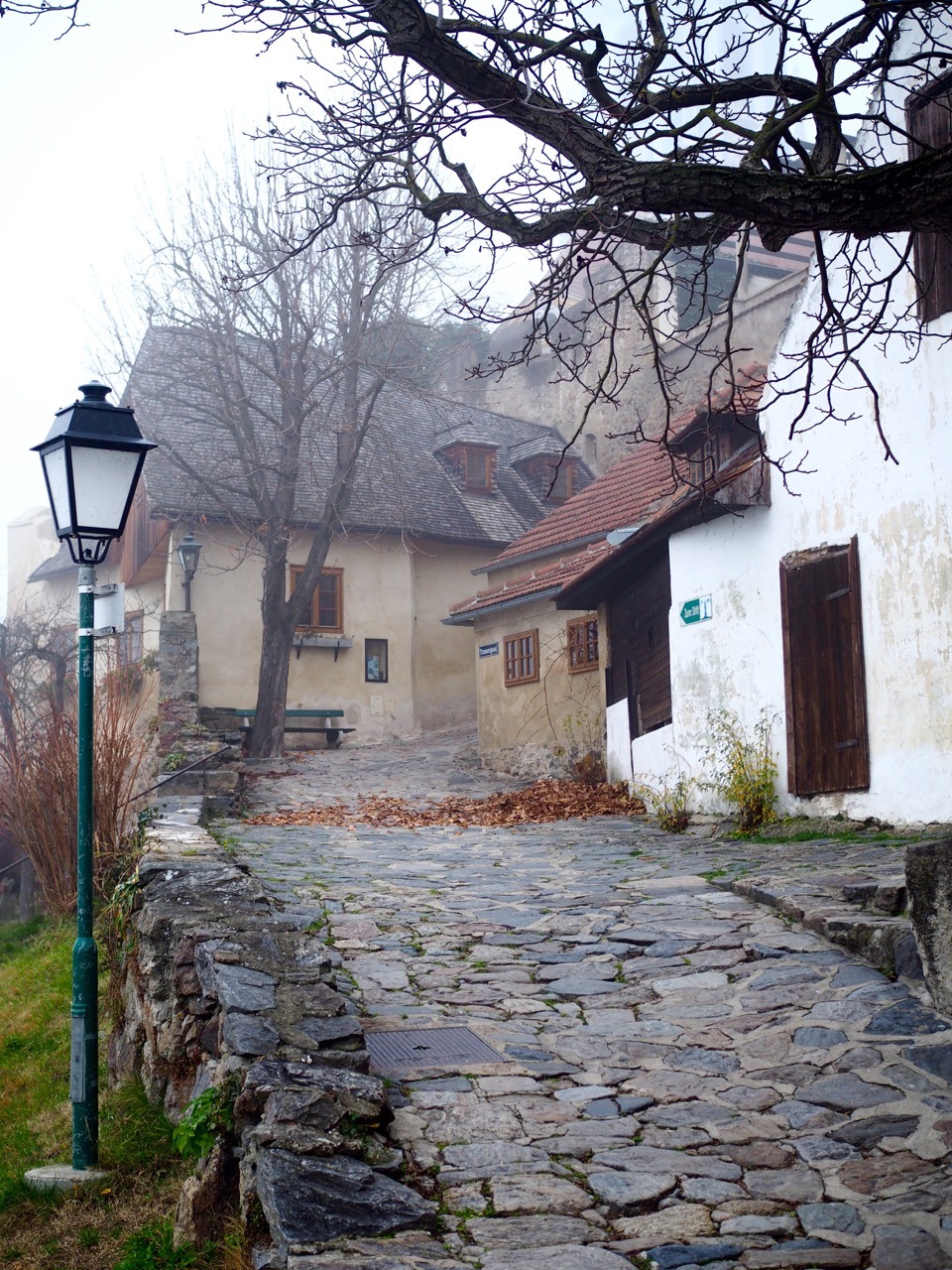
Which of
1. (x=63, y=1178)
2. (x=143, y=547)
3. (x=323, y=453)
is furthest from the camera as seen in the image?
(x=323, y=453)

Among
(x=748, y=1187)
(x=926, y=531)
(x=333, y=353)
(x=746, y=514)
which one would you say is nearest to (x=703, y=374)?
(x=333, y=353)

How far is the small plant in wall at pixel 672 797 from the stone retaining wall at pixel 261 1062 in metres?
6.46

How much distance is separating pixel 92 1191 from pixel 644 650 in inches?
438

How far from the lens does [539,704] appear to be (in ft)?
65.8

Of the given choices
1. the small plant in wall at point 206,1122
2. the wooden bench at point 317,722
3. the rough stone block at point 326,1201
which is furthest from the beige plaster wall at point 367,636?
the rough stone block at point 326,1201

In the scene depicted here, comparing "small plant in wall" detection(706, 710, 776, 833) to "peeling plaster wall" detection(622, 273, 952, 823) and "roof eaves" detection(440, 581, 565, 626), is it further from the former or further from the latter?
"roof eaves" detection(440, 581, 565, 626)

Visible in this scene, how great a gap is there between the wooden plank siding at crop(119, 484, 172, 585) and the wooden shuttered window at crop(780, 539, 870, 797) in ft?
52.6

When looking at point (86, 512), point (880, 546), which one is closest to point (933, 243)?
point (880, 546)

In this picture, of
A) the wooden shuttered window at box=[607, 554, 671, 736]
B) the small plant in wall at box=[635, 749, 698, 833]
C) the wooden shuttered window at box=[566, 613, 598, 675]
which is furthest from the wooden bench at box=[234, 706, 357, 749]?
the small plant in wall at box=[635, 749, 698, 833]

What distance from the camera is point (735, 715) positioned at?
41.9 feet

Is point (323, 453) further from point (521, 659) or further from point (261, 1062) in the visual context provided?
point (261, 1062)

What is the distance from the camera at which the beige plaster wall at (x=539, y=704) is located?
1902cm

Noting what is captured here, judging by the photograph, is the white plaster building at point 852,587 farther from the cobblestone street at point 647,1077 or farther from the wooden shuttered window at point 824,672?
the cobblestone street at point 647,1077

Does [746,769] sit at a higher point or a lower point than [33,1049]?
higher
